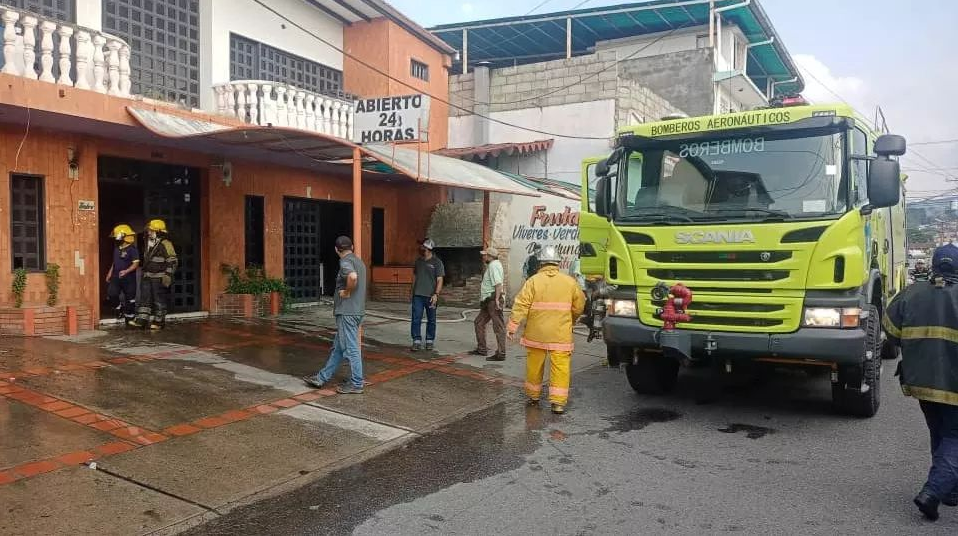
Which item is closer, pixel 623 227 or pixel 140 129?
pixel 623 227

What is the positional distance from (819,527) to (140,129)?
907 cm

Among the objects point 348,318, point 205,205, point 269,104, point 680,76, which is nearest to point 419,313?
point 348,318

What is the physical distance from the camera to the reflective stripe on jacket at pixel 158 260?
9.64m

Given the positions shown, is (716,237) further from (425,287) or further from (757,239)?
Result: (425,287)

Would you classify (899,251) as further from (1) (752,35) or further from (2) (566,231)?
(1) (752,35)

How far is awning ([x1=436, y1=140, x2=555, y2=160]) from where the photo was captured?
16.4 metres

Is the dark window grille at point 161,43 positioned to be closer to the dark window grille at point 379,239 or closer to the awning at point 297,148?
the awning at point 297,148

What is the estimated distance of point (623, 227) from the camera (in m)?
6.52

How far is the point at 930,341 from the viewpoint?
4.24 meters

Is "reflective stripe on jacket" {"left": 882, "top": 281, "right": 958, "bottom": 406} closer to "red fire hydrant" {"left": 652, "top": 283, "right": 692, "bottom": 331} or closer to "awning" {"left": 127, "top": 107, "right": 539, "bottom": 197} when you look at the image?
"red fire hydrant" {"left": 652, "top": 283, "right": 692, "bottom": 331}

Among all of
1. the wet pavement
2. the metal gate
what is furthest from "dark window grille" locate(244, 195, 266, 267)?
the wet pavement

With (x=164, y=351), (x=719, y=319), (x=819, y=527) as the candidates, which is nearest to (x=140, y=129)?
(x=164, y=351)

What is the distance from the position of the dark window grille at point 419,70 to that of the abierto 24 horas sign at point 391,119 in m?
7.47

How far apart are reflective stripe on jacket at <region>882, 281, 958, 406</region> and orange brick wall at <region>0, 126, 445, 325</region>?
953 cm
